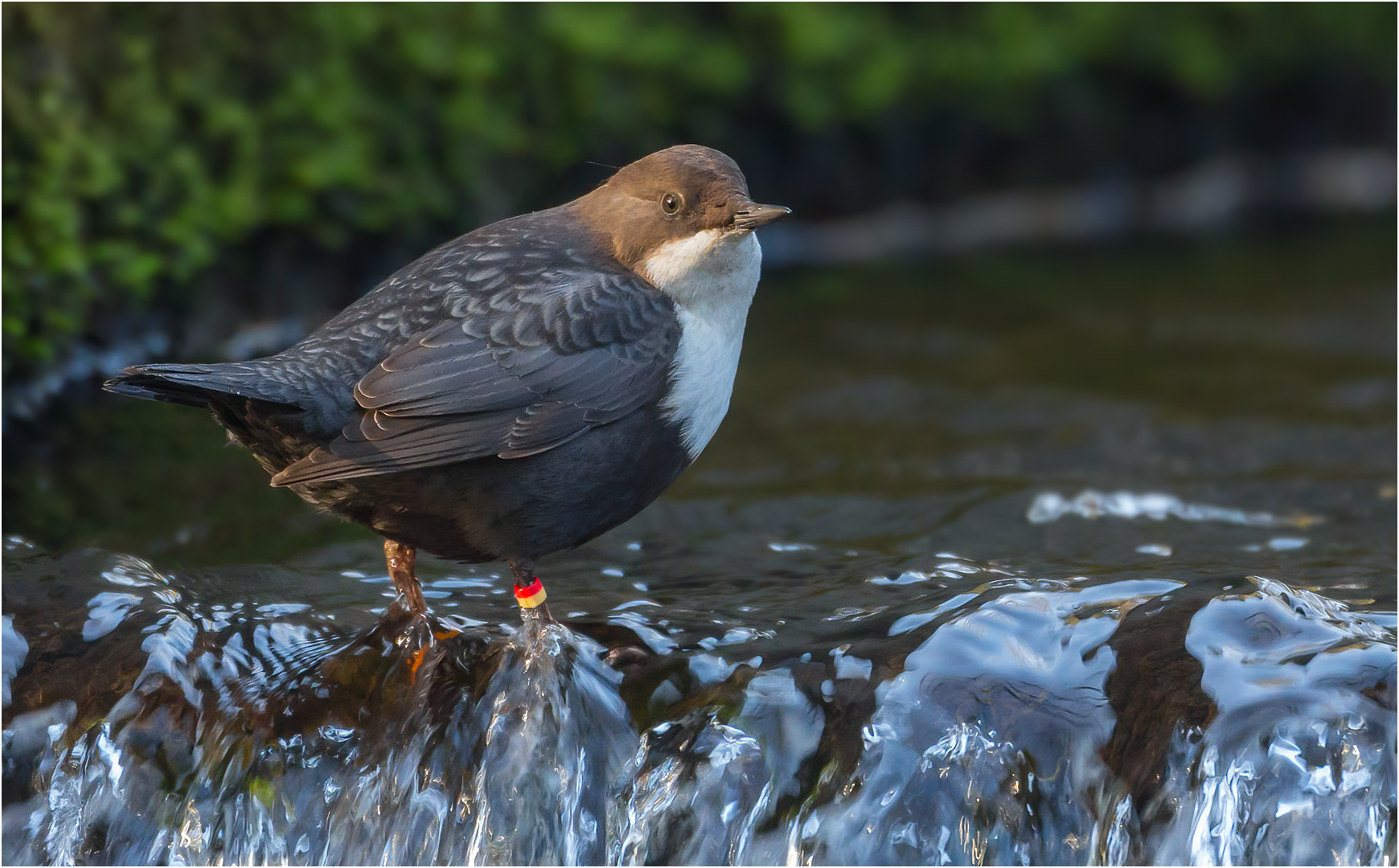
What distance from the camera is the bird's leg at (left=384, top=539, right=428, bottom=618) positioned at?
365 cm

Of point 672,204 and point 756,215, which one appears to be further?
point 672,204

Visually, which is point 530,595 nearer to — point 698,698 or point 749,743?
point 698,698

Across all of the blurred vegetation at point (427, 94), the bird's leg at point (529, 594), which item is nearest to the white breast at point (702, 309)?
the bird's leg at point (529, 594)

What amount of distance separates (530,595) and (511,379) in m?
0.59

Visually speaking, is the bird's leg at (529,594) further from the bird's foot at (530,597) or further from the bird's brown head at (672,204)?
the bird's brown head at (672,204)

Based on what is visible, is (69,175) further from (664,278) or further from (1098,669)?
(1098,669)

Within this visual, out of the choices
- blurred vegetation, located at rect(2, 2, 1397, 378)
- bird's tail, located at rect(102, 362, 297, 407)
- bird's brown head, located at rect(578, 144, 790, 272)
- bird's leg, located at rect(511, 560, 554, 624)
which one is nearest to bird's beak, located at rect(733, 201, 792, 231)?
bird's brown head, located at rect(578, 144, 790, 272)

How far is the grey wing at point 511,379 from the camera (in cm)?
321

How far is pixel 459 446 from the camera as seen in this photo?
10.7ft

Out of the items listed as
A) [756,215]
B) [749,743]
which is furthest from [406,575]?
[756,215]

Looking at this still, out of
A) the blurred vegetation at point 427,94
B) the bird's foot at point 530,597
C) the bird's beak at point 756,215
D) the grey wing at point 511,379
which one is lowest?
the bird's foot at point 530,597

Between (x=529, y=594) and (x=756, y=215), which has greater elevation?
(x=756, y=215)

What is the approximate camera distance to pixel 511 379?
3.32 meters

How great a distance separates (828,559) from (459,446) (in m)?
1.54
